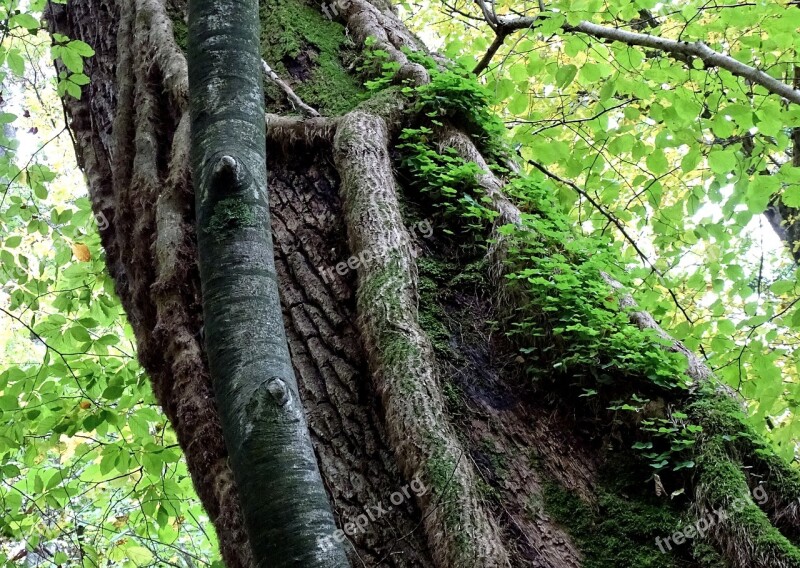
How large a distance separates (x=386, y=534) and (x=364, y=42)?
10.2 ft

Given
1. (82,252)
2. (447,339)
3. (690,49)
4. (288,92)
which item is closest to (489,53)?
(690,49)

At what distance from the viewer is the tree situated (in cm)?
204

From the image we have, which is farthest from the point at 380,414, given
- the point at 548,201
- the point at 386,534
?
the point at 548,201

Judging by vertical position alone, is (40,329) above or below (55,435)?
above

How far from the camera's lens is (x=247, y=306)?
5.34ft

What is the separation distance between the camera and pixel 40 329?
13.8 feet

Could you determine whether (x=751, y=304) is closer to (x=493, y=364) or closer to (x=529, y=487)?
(x=493, y=364)

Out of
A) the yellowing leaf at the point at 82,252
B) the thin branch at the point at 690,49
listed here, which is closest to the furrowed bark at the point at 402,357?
the thin branch at the point at 690,49
